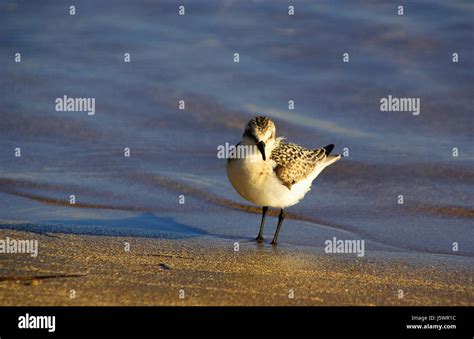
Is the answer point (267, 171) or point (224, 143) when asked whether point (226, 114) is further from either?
point (267, 171)

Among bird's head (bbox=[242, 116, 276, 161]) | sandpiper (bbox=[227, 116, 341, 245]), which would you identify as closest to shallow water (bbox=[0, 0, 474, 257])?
sandpiper (bbox=[227, 116, 341, 245])

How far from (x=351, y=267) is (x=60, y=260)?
2.32 meters

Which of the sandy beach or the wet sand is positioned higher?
the sandy beach

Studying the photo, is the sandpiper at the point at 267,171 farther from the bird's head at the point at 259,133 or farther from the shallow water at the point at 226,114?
the shallow water at the point at 226,114

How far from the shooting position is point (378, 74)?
1344cm

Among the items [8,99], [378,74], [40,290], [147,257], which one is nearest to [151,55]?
[8,99]

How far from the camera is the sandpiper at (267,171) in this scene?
7.48 metres

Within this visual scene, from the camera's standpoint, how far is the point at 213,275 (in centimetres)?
627

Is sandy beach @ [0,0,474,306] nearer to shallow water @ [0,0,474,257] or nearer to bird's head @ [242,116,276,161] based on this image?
shallow water @ [0,0,474,257]

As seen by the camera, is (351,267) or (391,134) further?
(391,134)

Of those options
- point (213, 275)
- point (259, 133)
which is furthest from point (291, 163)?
point (213, 275)

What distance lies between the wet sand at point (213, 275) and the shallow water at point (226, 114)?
54 cm

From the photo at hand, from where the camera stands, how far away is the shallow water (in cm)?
861
